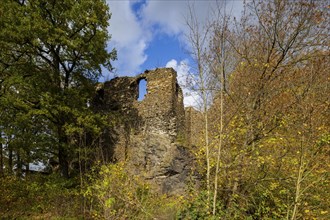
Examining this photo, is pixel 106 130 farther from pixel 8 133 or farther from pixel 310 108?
pixel 310 108

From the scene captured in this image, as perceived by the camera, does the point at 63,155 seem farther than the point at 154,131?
No

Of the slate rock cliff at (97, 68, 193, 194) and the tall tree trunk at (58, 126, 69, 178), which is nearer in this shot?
the tall tree trunk at (58, 126, 69, 178)

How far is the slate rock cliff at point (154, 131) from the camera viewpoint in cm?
1316

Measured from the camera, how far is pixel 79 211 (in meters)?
9.68

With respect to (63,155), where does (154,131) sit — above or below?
above

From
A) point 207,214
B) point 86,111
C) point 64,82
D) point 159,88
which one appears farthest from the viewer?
point 159,88

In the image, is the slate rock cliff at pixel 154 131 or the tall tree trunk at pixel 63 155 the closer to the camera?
the tall tree trunk at pixel 63 155

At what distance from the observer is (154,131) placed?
14.1m

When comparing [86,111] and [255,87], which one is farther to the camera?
[86,111]

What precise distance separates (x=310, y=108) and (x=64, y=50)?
10.7 metres

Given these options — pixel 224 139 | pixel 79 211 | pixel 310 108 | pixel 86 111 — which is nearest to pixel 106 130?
pixel 86 111

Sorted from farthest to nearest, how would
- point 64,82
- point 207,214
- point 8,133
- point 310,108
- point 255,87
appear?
1. point 64,82
2. point 8,133
3. point 255,87
4. point 207,214
5. point 310,108

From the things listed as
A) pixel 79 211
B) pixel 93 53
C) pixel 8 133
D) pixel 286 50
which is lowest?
pixel 79 211

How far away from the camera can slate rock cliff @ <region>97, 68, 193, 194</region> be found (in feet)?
43.2
